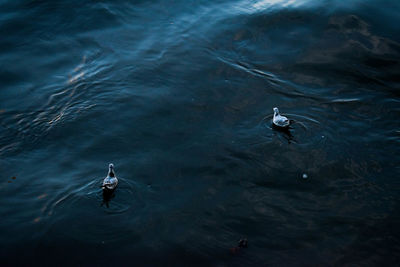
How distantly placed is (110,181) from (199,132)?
11.0 feet

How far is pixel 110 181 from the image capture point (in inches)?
408

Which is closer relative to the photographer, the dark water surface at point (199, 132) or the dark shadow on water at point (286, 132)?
the dark water surface at point (199, 132)

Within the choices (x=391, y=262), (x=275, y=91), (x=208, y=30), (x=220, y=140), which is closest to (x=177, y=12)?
(x=208, y=30)

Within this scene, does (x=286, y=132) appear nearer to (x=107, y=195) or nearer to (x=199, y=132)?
(x=199, y=132)

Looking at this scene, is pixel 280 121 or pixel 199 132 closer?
pixel 280 121

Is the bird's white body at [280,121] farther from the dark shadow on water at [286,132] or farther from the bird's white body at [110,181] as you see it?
the bird's white body at [110,181]

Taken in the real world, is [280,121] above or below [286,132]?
above

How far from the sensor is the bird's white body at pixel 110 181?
10.3m

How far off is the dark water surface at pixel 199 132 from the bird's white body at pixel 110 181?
0.28 metres

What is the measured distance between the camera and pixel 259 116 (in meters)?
13.2

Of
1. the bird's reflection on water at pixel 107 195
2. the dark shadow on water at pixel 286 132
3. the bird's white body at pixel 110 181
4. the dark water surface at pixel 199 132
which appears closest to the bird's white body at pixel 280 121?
the dark shadow on water at pixel 286 132

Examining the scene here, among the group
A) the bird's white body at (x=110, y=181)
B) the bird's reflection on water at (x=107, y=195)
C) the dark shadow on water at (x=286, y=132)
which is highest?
the dark shadow on water at (x=286, y=132)

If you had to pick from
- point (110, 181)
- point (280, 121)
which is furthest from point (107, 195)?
point (280, 121)

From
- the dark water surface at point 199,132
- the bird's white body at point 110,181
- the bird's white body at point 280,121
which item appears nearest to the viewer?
the dark water surface at point 199,132
